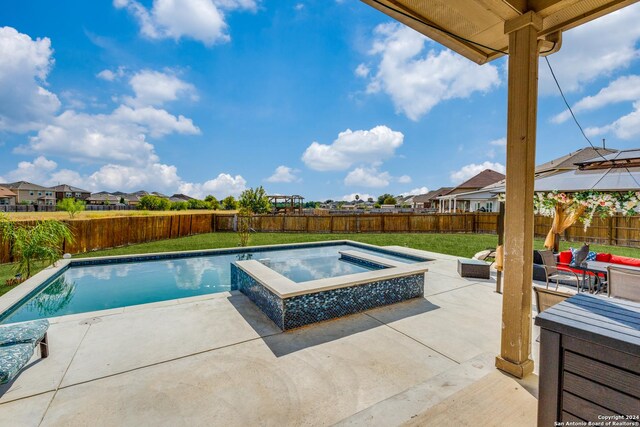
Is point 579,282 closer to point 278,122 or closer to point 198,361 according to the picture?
point 198,361

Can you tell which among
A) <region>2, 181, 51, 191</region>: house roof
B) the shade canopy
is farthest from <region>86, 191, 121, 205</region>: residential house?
the shade canopy

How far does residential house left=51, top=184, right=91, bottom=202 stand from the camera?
65.6m

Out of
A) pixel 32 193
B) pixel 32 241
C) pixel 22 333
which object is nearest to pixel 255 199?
pixel 32 241

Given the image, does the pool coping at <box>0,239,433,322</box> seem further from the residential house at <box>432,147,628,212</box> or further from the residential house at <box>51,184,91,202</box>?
the residential house at <box>51,184,91,202</box>

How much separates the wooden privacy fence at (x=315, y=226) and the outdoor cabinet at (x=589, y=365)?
13091mm

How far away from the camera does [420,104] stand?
1284cm

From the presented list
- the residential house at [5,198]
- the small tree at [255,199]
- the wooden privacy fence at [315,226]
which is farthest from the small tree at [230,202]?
the residential house at [5,198]

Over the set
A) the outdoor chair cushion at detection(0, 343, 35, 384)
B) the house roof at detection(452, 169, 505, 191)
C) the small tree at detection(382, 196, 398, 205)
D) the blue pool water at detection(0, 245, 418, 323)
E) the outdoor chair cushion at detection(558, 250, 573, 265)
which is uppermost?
Result: the house roof at detection(452, 169, 505, 191)

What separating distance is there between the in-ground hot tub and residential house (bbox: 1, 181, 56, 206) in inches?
3088

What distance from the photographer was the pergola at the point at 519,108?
2.44 meters

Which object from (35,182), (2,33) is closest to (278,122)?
(2,33)

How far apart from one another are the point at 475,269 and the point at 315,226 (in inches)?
496

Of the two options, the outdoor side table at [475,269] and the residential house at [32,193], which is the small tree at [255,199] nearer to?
the outdoor side table at [475,269]

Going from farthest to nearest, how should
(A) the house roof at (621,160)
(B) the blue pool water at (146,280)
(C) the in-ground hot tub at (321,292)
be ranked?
(B) the blue pool water at (146,280) < (A) the house roof at (621,160) < (C) the in-ground hot tub at (321,292)
